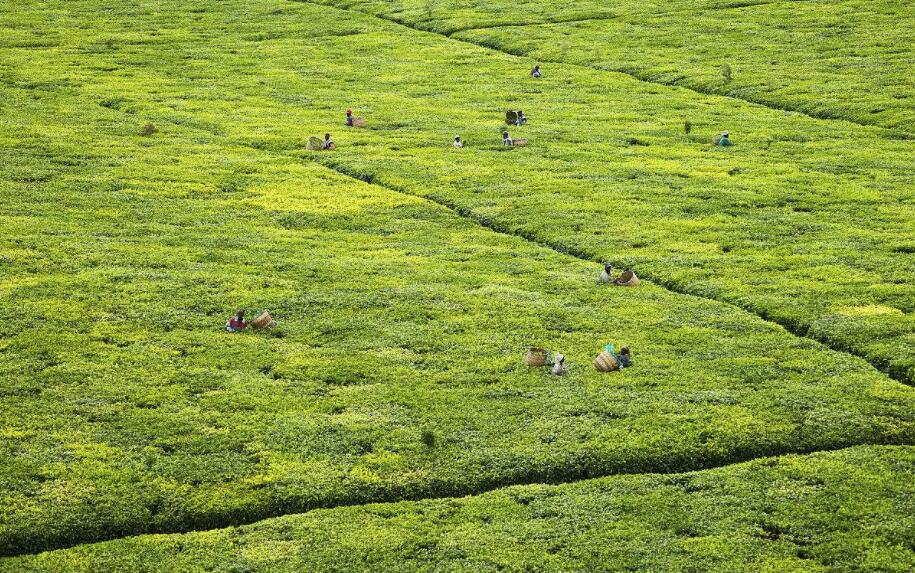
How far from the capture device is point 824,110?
179 ft

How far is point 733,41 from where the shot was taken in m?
71.6

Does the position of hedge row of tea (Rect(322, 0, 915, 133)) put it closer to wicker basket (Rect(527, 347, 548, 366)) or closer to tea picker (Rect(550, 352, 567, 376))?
wicker basket (Rect(527, 347, 548, 366))

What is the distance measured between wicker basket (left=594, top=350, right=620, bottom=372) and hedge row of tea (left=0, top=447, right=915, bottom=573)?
474 cm

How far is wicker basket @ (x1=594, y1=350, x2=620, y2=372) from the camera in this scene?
1008 inches

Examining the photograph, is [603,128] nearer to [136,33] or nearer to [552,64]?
[552,64]

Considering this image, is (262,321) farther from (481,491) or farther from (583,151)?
(583,151)

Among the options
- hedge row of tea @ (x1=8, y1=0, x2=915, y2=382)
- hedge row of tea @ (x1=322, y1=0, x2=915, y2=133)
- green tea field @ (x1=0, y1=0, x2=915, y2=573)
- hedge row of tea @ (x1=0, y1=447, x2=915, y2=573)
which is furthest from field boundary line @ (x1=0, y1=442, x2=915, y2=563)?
hedge row of tea @ (x1=322, y1=0, x2=915, y2=133)

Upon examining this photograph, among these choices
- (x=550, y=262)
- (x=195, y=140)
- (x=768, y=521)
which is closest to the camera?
(x=768, y=521)

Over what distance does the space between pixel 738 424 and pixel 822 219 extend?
1706 centimetres

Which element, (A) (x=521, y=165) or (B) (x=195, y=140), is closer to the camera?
(A) (x=521, y=165)

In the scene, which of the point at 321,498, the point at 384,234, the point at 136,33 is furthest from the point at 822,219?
the point at 136,33

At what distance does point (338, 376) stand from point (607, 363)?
6.38m

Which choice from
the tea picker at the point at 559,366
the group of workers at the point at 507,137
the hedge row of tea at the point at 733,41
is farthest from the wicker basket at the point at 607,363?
the hedge row of tea at the point at 733,41

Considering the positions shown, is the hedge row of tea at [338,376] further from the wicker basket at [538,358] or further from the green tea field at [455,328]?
the wicker basket at [538,358]
